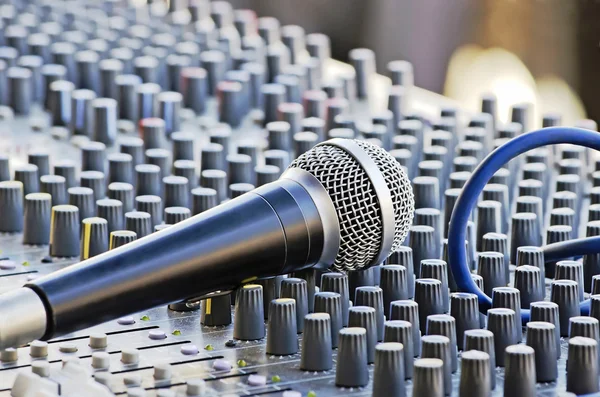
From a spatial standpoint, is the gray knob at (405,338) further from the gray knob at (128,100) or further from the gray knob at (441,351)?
the gray knob at (128,100)

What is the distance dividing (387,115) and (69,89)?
70cm

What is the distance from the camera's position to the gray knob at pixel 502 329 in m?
1.96

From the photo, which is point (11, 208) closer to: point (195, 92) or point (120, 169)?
point (120, 169)

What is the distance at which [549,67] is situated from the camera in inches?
185

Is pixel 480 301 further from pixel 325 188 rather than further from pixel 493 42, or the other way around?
pixel 493 42

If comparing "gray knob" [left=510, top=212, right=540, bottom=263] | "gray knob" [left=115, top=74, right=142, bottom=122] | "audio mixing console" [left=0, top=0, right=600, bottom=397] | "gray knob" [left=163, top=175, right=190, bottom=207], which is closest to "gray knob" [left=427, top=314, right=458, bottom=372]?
"audio mixing console" [left=0, top=0, right=600, bottom=397]

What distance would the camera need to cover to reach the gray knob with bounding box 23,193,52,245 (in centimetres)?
250

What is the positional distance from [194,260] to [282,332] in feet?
0.56

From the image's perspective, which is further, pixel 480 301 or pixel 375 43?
pixel 375 43

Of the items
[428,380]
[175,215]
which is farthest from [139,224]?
[428,380]

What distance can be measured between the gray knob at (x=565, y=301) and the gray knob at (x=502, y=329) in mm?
118

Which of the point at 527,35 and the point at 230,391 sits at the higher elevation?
the point at 527,35

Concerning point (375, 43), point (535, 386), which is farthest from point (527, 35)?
point (535, 386)

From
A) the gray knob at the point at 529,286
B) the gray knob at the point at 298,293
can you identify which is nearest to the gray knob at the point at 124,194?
the gray knob at the point at 298,293
